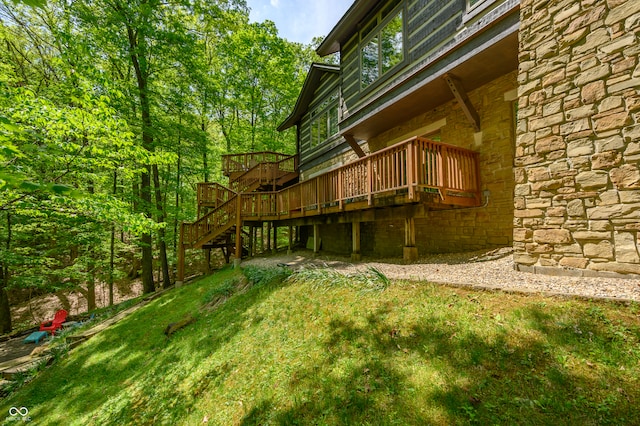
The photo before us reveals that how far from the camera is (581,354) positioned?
2.22m

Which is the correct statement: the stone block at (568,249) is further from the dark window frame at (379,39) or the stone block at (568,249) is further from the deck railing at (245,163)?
the deck railing at (245,163)

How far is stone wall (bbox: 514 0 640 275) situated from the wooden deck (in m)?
1.56

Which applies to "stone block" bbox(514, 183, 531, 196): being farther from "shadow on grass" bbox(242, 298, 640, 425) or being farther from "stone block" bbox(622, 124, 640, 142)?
"shadow on grass" bbox(242, 298, 640, 425)

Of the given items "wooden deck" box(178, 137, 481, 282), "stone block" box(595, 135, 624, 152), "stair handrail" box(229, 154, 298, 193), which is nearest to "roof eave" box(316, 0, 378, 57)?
"wooden deck" box(178, 137, 481, 282)

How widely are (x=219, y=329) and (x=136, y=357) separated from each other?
7.56ft

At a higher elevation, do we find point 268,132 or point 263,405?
point 268,132

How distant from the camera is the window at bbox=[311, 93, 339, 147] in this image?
42.0 ft

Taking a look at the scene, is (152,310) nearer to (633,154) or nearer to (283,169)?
(283,169)

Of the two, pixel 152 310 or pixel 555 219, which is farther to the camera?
pixel 152 310

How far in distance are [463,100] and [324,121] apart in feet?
27.6

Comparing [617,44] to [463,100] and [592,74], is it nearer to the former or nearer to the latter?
[592,74]

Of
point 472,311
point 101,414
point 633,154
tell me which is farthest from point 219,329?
point 633,154

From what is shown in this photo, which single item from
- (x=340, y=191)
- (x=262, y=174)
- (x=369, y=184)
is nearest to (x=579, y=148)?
(x=369, y=184)

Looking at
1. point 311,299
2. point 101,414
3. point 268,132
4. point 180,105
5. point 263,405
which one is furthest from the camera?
point 268,132
